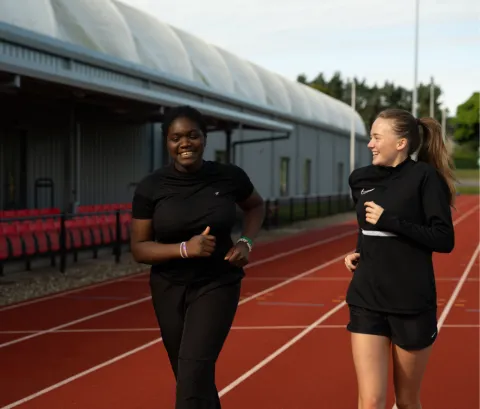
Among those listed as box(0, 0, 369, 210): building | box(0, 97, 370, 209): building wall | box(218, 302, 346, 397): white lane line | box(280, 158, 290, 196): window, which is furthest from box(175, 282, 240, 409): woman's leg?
box(280, 158, 290, 196): window

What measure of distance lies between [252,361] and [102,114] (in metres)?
15.3

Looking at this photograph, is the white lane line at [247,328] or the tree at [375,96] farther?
the tree at [375,96]

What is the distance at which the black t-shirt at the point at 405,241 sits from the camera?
12.0 feet

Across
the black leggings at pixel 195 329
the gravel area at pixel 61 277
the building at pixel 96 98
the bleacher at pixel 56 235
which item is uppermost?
the building at pixel 96 98

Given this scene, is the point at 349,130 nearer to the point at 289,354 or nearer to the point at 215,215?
the point at 289,354

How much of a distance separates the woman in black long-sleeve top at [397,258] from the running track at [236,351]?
2121 mm

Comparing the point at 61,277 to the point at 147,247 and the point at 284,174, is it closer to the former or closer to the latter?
the point at 147,247

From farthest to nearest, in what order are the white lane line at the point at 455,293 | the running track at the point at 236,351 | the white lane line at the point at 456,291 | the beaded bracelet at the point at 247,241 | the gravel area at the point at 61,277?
1. the gravel area at the point at 61,277
2. the white lane line at the point at 456,291
3. the white lane line at the point at 455,293
4. the running track at the point at 236,351
5. the beaded bracelet at the point at 247,241

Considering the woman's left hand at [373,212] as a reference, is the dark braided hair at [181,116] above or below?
above

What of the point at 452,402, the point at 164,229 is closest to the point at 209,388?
the point at 164,229

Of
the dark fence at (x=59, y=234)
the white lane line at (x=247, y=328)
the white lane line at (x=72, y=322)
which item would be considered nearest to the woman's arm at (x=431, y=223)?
the white lane line at (x=247, y=328)

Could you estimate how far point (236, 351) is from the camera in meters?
7.66

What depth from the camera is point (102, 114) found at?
21.6 metres

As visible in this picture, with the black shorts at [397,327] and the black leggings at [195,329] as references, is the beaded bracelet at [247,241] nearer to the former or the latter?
the black leggings at [195,329]
